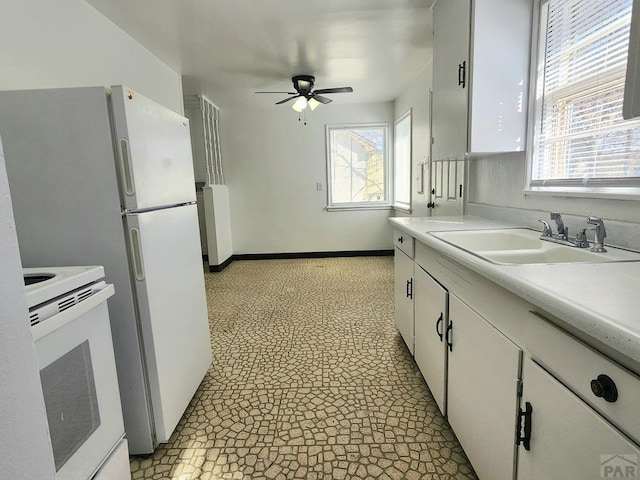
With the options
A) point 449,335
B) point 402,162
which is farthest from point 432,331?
point 402,162

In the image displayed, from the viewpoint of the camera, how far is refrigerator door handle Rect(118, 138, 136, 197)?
128 cm

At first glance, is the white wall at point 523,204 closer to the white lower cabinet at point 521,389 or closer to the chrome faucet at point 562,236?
the chrome faucet at point 562,236

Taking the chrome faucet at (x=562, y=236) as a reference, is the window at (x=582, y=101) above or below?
above

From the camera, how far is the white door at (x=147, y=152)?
1273mm

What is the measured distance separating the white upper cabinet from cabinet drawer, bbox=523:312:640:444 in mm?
1262

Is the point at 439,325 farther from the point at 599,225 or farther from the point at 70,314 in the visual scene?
the point at 70,314

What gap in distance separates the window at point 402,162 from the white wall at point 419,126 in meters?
0.18

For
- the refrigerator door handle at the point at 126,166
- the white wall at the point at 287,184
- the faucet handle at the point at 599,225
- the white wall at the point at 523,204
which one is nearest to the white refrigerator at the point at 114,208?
the refrigerator door handle at the point at 126,166

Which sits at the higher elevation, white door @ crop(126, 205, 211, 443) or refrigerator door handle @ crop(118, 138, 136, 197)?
refrigerator door handle @ crop(118, 138, 136, 197)

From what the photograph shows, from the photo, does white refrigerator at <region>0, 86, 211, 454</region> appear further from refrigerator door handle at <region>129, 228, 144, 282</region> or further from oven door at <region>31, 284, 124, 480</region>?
oven door at <region>31, 284, 124, 480</region>

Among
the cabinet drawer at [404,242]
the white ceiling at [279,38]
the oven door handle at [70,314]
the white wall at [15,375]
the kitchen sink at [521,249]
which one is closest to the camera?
the white wall at [15,375]

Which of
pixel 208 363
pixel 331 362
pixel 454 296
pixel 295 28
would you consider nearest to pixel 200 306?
pixel 208 363

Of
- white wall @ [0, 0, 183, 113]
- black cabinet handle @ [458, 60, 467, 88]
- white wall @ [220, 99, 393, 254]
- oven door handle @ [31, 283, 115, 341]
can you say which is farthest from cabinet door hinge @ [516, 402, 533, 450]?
white wall @ [220, 99, 393, 254]

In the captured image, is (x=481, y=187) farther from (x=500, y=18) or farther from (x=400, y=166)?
(x=400, y=166)
